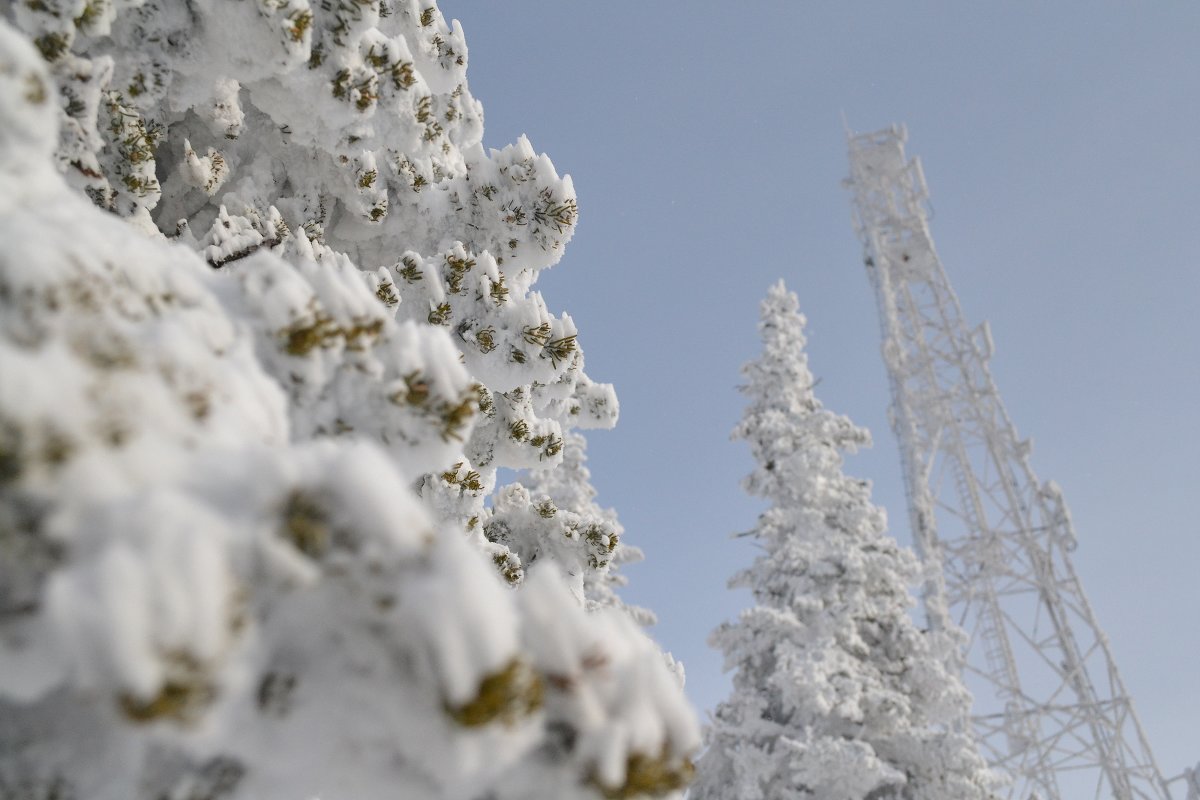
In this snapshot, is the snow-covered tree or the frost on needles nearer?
the frost on needles

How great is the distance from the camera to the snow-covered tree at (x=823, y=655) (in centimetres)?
1257

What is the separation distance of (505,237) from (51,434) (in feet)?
16.5

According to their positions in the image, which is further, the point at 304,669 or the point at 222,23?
the point at 222,23

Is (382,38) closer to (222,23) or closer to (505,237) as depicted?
(222,23)

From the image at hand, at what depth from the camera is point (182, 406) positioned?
1.74m

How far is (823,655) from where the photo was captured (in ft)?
43.0

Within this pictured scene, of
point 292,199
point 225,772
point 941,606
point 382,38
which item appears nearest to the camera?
point 225,772

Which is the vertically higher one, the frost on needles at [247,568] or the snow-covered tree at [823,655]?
the snow-covered tree at [823,655]

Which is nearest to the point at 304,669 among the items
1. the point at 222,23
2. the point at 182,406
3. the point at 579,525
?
the point at 182,406

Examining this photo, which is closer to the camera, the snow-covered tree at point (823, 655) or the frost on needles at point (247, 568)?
the frost on needles at point (247, 568)

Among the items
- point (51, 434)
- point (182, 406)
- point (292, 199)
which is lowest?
point (51, 434)

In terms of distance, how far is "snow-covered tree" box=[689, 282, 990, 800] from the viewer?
1257 cm

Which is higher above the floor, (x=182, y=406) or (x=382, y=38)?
(x=382, y=38)

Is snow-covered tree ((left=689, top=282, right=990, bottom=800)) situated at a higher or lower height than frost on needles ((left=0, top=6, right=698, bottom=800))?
higher
